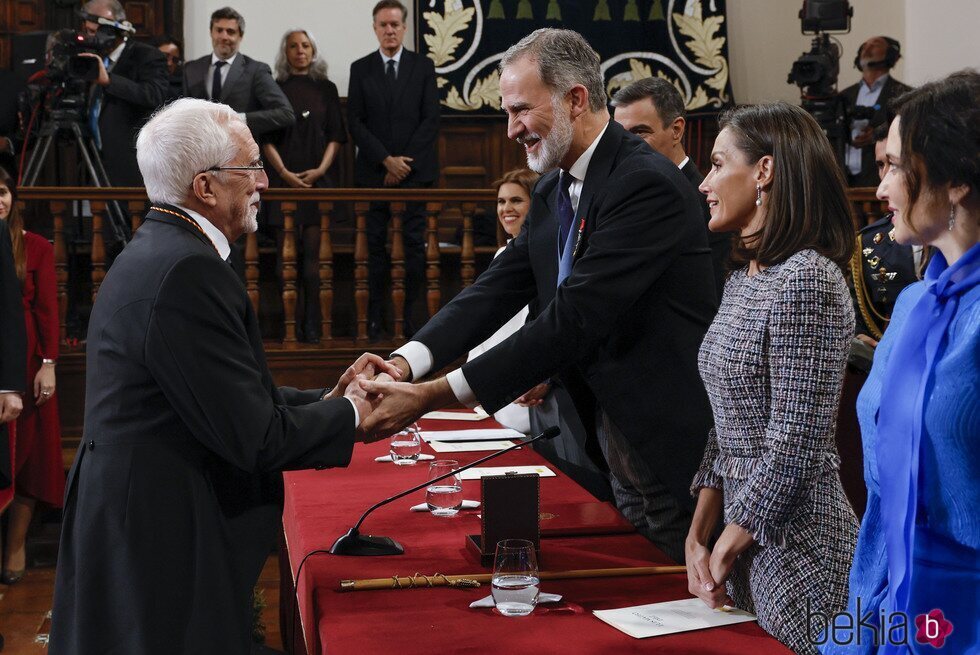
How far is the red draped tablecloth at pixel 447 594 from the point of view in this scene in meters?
1.61

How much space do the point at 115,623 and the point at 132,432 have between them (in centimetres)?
34

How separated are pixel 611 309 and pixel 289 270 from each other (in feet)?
12.1

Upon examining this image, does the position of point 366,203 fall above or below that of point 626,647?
above

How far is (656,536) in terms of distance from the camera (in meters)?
2.22

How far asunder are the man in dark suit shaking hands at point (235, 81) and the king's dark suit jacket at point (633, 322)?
4.02m

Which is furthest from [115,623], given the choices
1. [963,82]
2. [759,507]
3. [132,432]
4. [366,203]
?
[366,203]

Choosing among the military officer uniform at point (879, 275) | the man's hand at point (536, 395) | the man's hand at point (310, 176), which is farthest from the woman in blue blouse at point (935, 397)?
the man's hand at point (310, 176)

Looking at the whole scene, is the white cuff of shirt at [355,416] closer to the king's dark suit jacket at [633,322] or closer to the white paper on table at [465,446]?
the king's dark suit jacket at [633,322]

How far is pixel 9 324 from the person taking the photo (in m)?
4.16

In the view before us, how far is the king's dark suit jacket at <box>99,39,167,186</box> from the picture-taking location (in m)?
5.76

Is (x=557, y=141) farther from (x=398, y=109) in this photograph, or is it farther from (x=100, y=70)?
(x=398, y=109)

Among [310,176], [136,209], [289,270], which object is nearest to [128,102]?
[136,209]

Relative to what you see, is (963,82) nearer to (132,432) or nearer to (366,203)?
(132,432)

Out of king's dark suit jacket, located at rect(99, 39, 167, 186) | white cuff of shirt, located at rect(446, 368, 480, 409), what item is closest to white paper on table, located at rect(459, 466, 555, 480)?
white cuff of shirt, located at rect(446, 368, 480, 409)
